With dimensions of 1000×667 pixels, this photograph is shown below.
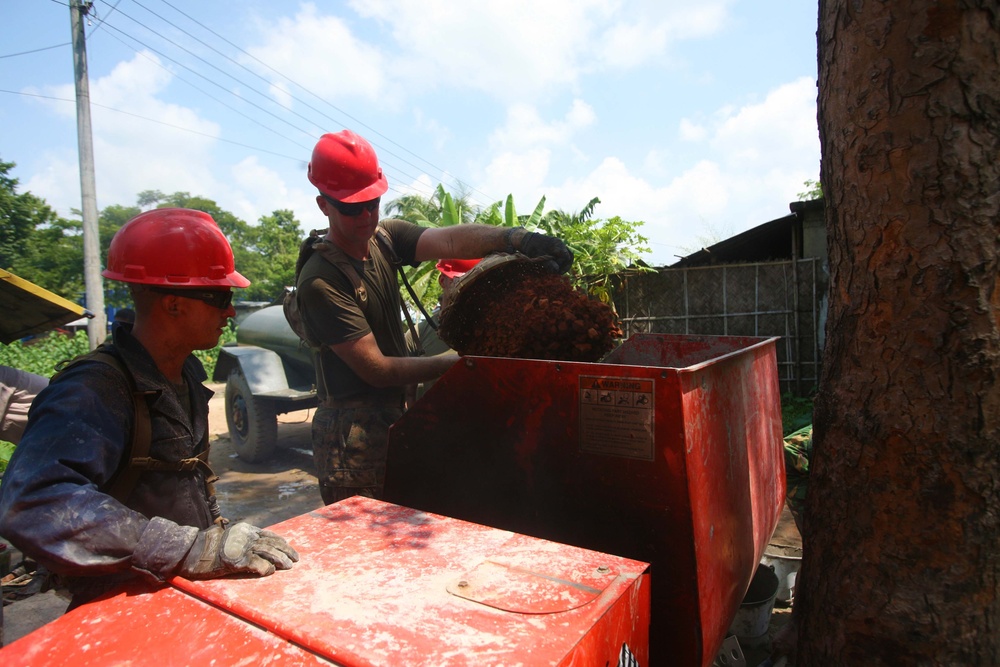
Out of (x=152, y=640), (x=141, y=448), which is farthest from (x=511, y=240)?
(x=152, y=640)

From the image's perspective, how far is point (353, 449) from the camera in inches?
106

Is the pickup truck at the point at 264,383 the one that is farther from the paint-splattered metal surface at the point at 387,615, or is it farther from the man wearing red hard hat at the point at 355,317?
the paint-splattered metal surface at the point at 387,615

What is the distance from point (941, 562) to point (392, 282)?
234 centimetres

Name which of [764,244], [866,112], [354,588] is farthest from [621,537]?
[764,244]

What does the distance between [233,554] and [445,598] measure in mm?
511

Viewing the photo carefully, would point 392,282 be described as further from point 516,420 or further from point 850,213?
point 850,213

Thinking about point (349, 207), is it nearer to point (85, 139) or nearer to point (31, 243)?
point (85, 139)

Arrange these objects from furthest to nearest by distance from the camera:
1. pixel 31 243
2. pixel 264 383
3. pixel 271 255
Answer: pixel 271 255, pixel 31 243, pixel 264 383

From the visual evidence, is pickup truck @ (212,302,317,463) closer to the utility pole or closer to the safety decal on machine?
the safety decal on machine

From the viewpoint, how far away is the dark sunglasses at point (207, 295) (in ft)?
5.61

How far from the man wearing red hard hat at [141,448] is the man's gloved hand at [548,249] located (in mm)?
1300

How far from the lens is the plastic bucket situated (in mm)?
2713

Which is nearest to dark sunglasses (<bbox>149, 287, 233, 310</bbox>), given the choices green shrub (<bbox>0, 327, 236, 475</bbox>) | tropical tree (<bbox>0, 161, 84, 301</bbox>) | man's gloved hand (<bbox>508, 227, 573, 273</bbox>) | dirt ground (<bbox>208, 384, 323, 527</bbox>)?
man's gloved hand (<bbox>508, 227, 573, 273</bbox>)

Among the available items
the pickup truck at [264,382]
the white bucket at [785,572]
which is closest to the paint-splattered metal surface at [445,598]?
the white bucket at [785,572]
